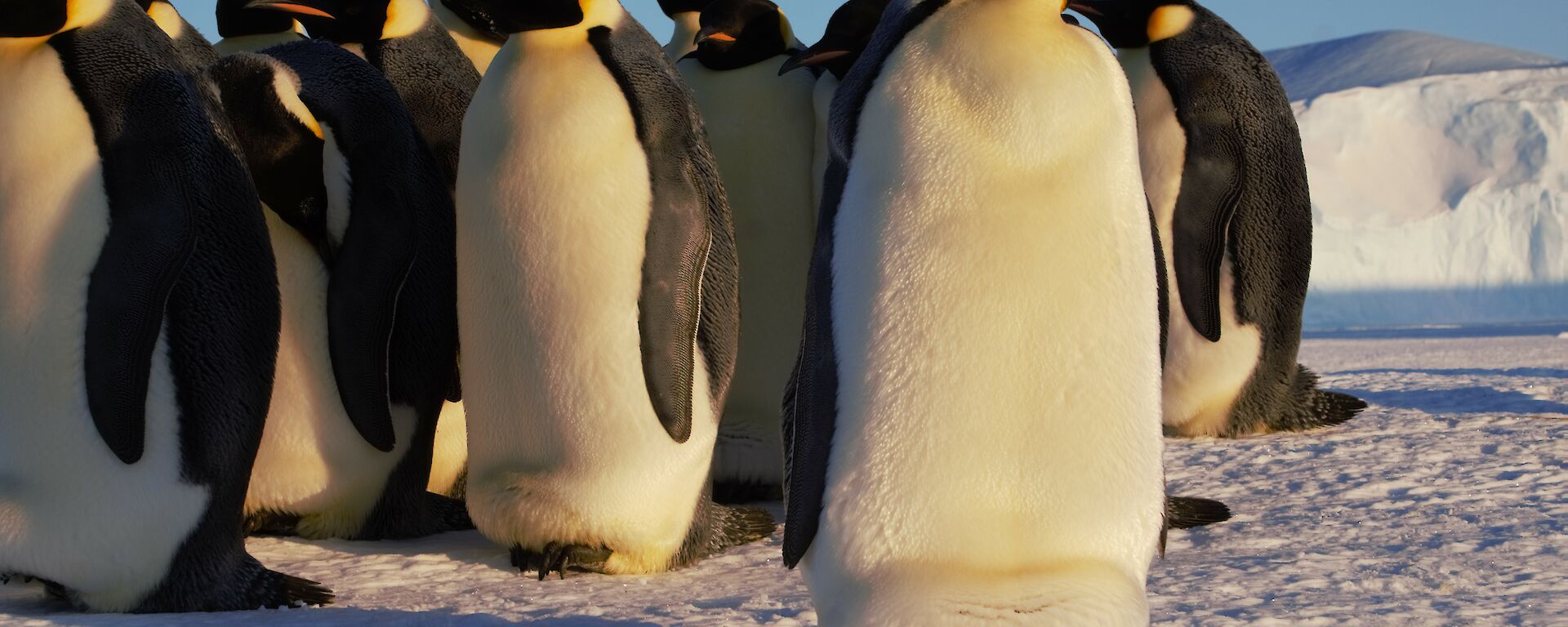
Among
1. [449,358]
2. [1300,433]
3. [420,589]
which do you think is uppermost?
[449,358]

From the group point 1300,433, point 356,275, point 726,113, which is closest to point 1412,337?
point 1300,433

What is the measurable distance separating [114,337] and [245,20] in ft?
7.04

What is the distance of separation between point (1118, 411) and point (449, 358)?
194cm

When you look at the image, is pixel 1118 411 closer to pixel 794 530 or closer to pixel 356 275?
pixel 794 530

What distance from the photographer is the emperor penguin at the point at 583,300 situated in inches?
128

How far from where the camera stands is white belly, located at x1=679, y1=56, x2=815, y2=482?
164 inches

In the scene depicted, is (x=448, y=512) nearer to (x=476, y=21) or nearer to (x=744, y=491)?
(x=744, y=491)

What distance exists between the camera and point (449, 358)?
3.74 metres

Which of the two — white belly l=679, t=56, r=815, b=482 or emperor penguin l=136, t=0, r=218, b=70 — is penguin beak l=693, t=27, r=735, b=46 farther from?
emperor penguin l=136, t=0, r=218, b=70

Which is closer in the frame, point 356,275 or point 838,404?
point 838,404

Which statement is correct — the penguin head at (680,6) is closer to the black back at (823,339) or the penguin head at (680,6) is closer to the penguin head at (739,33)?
the penguin head at (739,33)

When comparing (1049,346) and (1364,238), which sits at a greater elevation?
(1049,346)

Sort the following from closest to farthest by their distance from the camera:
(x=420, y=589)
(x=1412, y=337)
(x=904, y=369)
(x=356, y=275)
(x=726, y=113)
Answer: (x=904, y=369)
(x=420, y=589)
(x=356, y=275)
(x=726, y=113)
(x=1412, y=337)

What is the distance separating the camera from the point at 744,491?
427 cm
